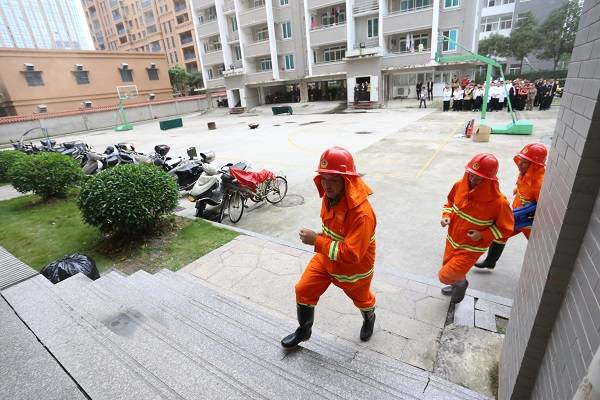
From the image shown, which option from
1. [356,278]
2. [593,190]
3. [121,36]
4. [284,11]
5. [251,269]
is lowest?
[251,269]

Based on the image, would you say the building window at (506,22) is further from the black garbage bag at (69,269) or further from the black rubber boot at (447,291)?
the black garbage bag at (69,269)

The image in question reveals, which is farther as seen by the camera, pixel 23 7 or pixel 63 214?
pixel 23 7

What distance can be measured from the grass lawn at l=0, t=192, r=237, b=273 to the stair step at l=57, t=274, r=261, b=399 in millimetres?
1389

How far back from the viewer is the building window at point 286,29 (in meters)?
32.3

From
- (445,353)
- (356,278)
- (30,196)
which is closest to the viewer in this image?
(356,278)

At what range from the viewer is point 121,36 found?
66.9m

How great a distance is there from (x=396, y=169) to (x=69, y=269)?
289 inches

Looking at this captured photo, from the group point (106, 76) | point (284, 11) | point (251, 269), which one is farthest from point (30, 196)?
point (106, 76)

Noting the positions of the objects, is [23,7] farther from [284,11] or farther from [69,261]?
[69,261]

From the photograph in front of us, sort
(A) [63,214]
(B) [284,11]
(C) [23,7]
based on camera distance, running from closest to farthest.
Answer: (A) [63,214]
(B) [284,11]
(C) [23,7]

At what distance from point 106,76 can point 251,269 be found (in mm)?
39291

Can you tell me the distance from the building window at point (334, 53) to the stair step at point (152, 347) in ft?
99.9

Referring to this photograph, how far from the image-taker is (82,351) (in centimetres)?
238

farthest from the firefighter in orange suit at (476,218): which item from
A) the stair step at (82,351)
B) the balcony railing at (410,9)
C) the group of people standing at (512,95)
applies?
the balcony railing at (410,9)
